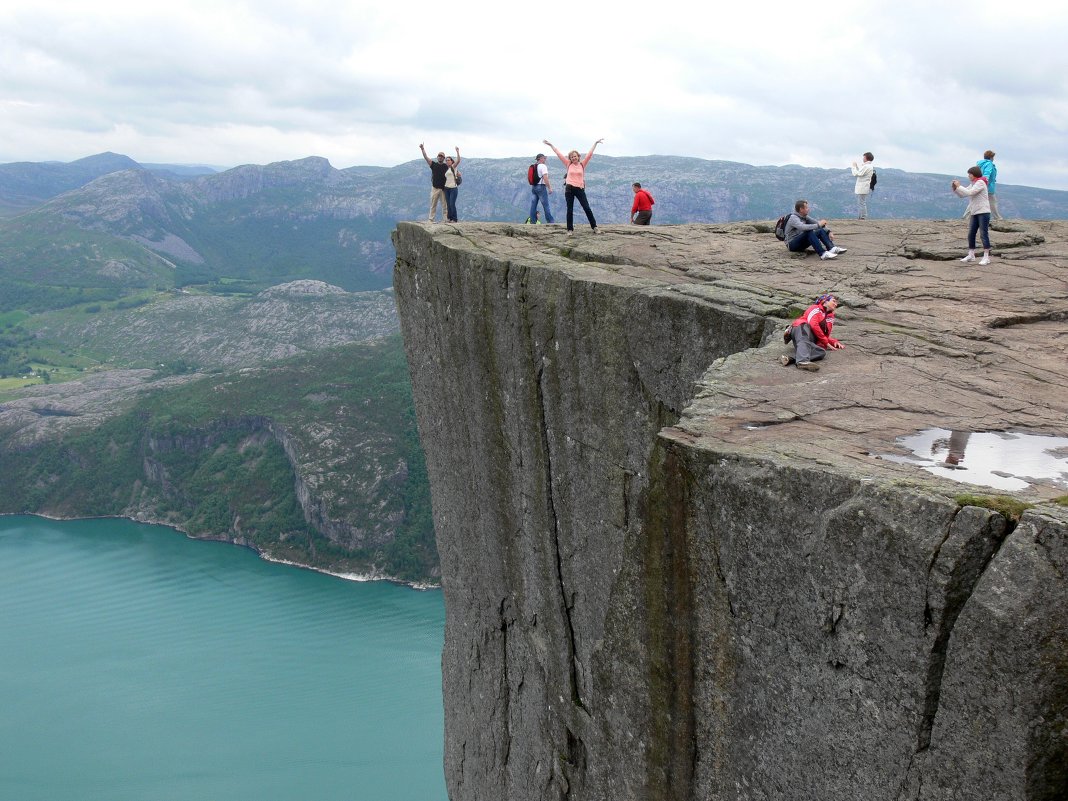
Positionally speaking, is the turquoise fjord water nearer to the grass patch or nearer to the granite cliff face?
the granite cliff face

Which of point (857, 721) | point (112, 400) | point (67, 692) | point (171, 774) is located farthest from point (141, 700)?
point (112, 400)

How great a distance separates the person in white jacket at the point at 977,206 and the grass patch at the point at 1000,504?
1150 centimetres

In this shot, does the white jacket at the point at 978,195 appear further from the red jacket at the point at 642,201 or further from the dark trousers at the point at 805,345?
the dark trousers at the point at 805,345

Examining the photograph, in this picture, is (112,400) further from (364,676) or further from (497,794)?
(497,794)

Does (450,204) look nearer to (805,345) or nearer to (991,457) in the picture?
(805,345)

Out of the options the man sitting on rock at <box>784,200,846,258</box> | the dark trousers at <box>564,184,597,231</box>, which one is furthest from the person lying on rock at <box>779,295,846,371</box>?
the dark trousers at <box>564,184,597,231</box>

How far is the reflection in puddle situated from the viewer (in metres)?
5.77

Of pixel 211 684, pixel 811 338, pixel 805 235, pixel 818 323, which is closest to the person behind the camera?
pixel 811 338

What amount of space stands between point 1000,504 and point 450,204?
17.3 meters

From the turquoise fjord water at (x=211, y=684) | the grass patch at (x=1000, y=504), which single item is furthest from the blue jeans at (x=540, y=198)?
the turquoise fjord water at (x=211, y=684)

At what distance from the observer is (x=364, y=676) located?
65.2 meters

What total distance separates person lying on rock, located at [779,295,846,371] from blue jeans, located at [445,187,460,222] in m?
12.6

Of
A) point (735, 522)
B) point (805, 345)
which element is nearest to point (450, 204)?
point (805, 345)

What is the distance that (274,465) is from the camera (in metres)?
122
